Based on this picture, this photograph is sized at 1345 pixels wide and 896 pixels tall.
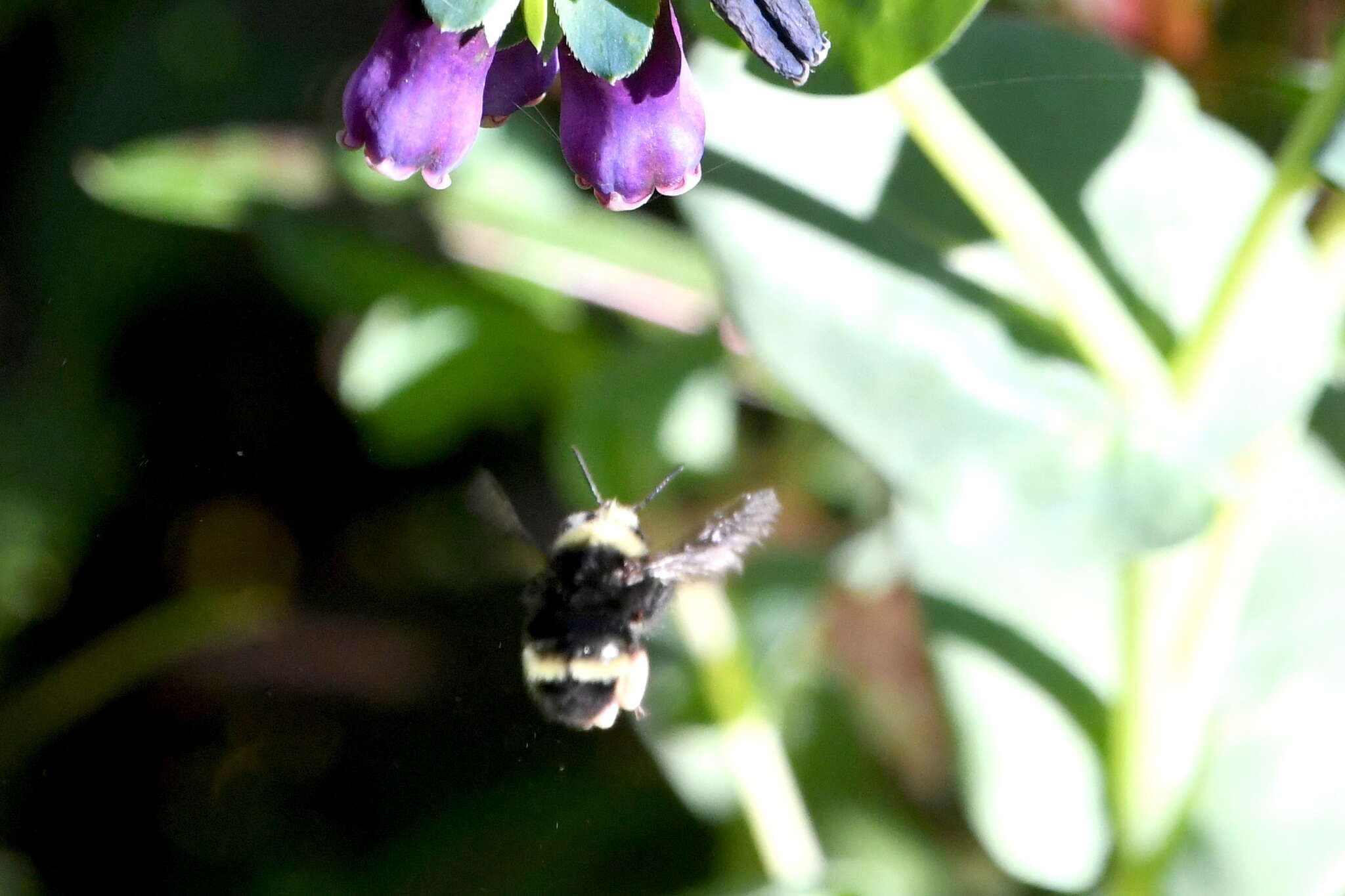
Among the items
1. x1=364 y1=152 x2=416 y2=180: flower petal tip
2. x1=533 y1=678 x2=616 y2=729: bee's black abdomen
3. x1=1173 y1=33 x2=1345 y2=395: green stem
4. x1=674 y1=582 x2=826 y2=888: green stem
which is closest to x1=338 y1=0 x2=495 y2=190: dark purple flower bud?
x1=364 y1=152 x2=416 y2=180: flower petal tip

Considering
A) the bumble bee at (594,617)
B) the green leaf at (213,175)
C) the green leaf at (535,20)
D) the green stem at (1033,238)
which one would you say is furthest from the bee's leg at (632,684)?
the green leaf at (213,175)

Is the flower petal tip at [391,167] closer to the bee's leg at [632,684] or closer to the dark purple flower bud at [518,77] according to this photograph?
the dark purple flower bud at [518,77]

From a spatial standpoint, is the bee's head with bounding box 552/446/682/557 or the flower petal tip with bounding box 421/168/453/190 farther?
the bee's head with bounding box 552/446/682/557

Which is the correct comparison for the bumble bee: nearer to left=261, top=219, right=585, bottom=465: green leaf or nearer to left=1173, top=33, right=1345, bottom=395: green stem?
left=1173, top=33, right=1345, bottom=395: green stem

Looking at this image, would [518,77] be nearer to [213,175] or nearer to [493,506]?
[493,506]

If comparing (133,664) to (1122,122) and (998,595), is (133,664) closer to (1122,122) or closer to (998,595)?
(998,595)

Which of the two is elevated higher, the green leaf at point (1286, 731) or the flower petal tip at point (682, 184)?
the flower petal tip at point (682, 184)
